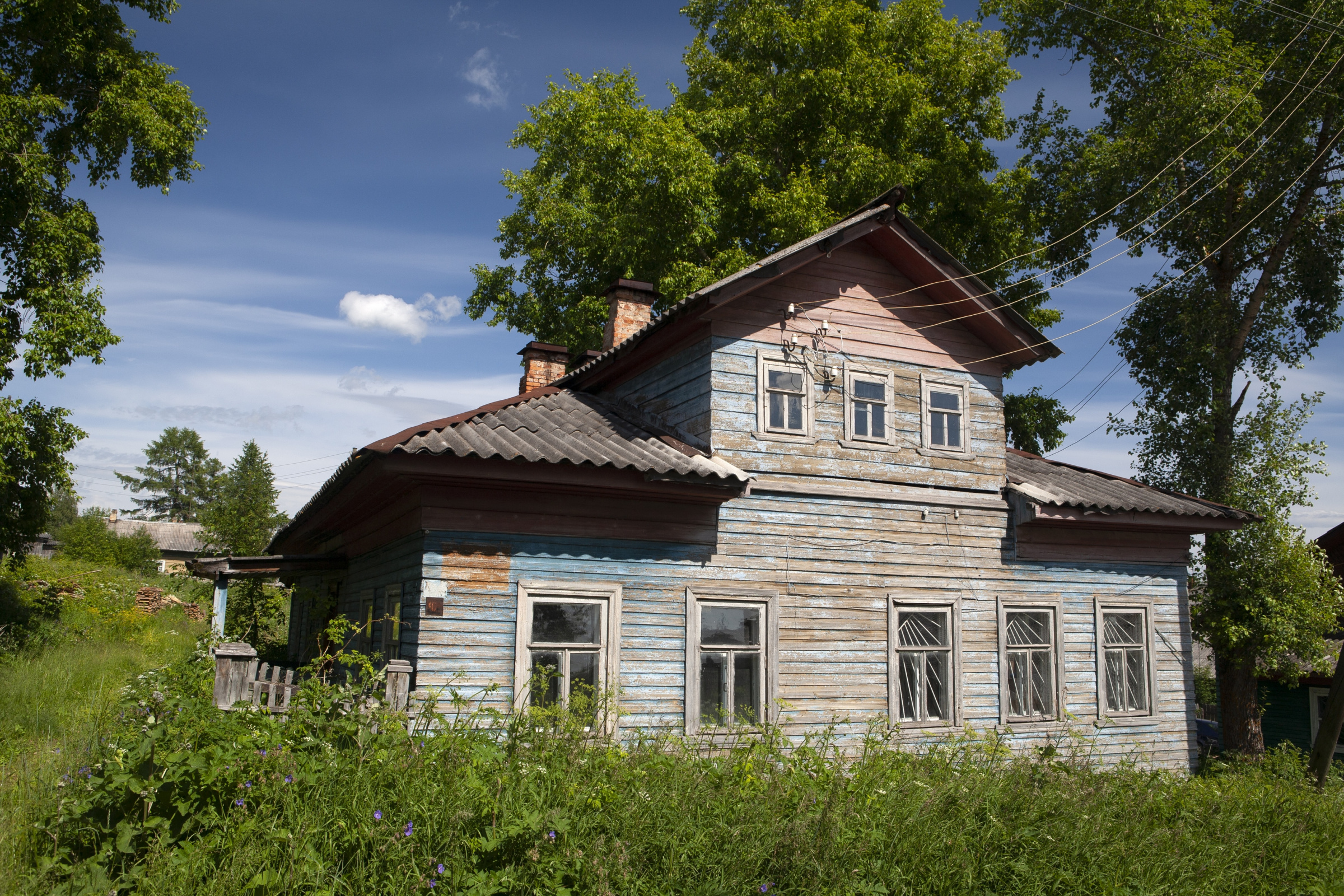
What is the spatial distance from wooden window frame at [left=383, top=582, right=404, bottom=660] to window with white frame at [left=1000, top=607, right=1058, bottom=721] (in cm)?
729

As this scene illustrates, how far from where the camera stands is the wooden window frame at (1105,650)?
38.7 ft

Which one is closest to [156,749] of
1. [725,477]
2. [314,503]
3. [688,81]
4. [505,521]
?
[505,521]

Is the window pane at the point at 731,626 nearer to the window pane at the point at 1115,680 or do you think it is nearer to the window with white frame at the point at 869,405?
the window with white frame at the point at 869,405

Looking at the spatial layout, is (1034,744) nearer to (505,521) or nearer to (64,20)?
(505,521)

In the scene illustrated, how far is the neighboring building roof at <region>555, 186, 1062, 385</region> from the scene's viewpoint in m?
10.4

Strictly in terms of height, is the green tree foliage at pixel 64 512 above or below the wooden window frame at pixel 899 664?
above

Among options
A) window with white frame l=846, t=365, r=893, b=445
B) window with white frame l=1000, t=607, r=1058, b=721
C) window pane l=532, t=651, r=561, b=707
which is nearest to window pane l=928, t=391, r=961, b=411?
window with white frame l=846, t=365, r=893, b=445

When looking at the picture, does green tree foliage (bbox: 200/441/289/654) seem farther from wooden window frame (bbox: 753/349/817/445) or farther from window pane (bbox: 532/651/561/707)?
wooden window frame (bbox: 753/349/817/445)

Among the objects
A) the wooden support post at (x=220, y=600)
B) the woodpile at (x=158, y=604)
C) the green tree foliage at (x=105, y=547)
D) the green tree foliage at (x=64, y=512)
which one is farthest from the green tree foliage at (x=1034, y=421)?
the green tree foliage at (x=64, y=512)

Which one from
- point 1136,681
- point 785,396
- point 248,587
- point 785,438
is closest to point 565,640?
point 785,438

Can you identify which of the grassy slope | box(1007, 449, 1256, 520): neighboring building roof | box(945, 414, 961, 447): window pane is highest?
box(945, 414, 961, 447): window pane

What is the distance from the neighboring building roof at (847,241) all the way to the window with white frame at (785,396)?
1036mm

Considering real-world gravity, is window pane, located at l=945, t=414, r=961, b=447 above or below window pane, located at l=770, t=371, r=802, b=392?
below

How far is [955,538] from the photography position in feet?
36.8
